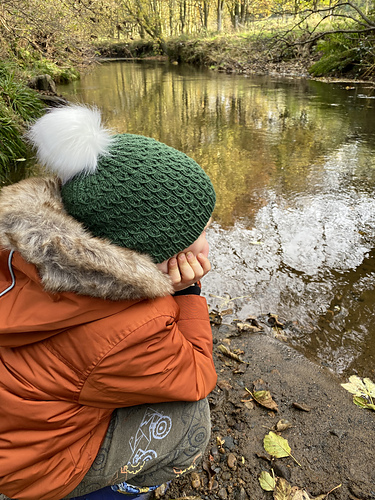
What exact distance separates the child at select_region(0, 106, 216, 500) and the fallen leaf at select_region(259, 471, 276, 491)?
0.31m

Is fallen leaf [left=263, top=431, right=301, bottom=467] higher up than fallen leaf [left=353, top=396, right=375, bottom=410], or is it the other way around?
fallen leaf [left=263, top=431, right=301, bottom=467]

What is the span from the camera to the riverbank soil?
1306 mm

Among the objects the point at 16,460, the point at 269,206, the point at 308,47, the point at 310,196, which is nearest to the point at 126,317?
the point at 16,460

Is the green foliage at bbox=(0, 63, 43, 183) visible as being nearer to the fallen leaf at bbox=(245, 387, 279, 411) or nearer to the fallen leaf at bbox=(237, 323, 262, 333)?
the fallen leaf at bbox=(237, 323, 262, 333)

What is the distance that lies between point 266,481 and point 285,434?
0.75 ft

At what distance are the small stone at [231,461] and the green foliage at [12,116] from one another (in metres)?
4.14

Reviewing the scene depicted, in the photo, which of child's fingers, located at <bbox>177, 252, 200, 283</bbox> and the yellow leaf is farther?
the yellow leaf

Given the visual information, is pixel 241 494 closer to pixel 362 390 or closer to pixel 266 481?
pixel 266 481

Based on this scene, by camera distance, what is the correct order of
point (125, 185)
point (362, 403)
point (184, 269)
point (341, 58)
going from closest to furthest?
point (125, 185) < point (184, 269) < point (362, 403) < point (341, 58)

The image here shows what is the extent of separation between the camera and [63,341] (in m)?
0.92

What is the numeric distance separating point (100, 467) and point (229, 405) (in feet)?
2.44

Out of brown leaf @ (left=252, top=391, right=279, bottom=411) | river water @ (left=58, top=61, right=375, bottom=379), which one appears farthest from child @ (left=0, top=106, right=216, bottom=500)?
river water @ (left=58, top=61, right=375, bottom=379)

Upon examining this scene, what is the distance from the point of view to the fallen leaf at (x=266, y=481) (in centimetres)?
129

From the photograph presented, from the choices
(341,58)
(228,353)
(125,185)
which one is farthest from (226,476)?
(341,58)
